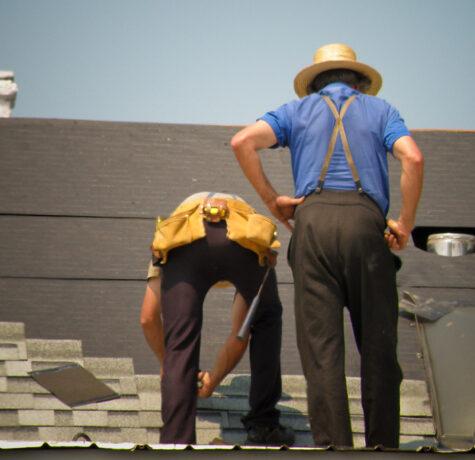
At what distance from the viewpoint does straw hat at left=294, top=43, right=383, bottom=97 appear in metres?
4.69

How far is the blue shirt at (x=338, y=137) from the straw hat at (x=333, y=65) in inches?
6.7

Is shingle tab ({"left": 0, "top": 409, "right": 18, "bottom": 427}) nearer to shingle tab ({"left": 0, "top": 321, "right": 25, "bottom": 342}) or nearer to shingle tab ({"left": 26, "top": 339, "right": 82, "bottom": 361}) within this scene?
shingle tab ({"left": 26, "top": 339, "right": 82, "bottom": 361})

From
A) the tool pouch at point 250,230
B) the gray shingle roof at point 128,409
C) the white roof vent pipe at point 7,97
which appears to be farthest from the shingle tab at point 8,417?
the white roof vent pipe at point 7,97

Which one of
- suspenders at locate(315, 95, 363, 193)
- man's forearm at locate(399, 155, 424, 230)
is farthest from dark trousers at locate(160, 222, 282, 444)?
man's forearm at locate(399, 155, 424, 230)

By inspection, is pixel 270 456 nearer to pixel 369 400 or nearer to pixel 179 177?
pixel 369 400

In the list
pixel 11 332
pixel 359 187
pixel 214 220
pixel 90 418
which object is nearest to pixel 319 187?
pixel 359 187

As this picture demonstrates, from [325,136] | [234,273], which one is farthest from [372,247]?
[234,273]

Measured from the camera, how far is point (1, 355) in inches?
233

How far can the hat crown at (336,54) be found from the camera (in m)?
4.71

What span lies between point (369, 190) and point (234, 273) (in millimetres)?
794

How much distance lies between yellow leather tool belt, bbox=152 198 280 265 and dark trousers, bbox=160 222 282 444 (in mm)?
39

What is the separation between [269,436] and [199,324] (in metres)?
0.68

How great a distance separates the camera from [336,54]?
4727 millimetres

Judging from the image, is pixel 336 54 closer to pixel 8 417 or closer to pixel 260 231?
pixel 260 231
